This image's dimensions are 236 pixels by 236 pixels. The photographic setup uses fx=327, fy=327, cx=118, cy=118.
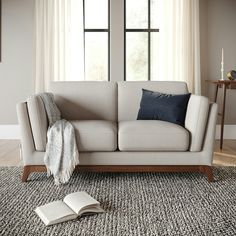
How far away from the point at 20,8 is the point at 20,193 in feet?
10.2

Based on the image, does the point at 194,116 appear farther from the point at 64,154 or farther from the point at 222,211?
the point at 64,154

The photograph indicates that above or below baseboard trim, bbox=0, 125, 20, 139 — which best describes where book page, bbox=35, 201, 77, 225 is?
below

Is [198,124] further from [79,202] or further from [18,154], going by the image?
[18,154]

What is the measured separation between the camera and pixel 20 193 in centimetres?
238

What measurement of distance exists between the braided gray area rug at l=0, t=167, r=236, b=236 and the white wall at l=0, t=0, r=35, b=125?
188 cm

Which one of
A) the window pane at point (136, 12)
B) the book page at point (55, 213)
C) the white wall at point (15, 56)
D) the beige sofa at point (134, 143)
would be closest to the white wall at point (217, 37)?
the window pane at point (136, 12)

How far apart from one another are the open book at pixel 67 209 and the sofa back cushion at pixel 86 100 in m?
1.26

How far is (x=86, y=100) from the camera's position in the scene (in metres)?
3.26

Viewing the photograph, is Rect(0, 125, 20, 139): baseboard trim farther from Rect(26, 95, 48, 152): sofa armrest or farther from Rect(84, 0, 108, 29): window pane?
Rect(26, 95, 48, 152): sofa armrest

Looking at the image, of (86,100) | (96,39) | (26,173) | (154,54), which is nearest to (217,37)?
(154,54)

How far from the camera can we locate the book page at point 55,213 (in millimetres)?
1856

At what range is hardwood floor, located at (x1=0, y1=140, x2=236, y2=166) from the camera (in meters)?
3.32

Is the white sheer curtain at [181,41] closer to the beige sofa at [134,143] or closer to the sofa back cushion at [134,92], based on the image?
the sofa back cushion at [134,92]

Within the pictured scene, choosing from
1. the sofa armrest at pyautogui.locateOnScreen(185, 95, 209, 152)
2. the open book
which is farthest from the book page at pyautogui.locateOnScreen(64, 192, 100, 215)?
the sofa armrest at pyautogui.locateOnScreen(185, 95, 209, 152)
